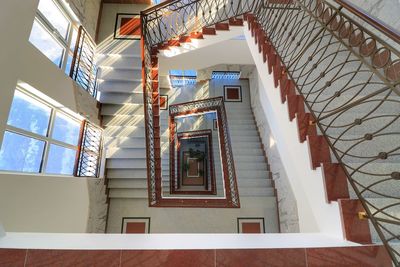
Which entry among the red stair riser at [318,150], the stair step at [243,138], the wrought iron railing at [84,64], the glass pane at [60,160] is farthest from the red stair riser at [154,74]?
the red stair riser at [318,150]

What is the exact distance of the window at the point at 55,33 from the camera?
2.93m

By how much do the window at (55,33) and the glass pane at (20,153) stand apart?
4.05 feet

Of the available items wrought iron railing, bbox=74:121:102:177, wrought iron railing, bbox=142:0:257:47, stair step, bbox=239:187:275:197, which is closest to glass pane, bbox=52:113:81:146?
wrought iron railing, bbox=74:121:102:177

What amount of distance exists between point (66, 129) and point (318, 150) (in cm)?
364

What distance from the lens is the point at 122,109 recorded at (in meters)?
4.43

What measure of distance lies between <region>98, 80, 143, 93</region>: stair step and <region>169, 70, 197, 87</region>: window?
2910mm

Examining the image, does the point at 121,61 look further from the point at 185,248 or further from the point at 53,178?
the point at 185,248

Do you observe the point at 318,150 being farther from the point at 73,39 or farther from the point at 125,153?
the point at 73,39

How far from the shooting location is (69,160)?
3541 millimetres

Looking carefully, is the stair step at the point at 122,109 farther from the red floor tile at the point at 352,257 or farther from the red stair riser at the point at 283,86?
the red floor tile at the point at 352,257

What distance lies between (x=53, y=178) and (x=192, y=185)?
4746mm

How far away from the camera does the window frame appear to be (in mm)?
2996

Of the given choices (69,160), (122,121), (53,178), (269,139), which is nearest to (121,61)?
(122,121)

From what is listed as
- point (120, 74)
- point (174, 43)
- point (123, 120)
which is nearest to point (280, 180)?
point (123, 120)
